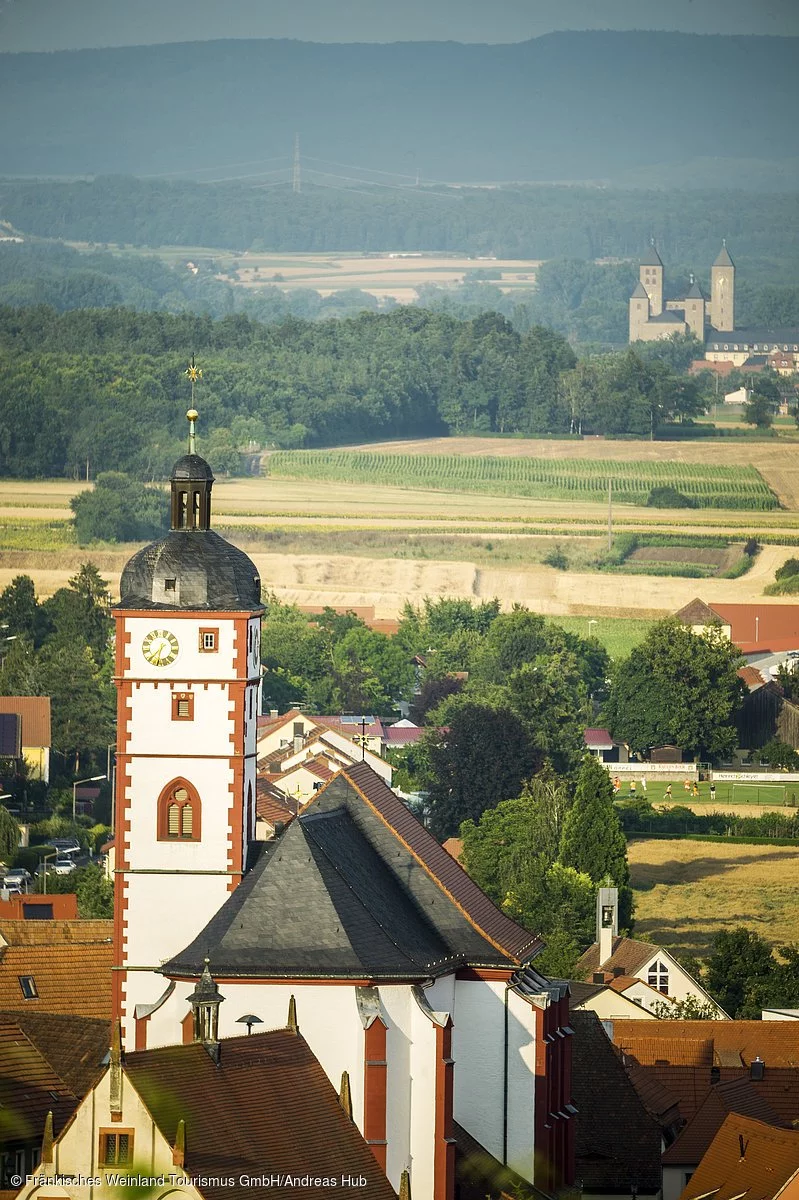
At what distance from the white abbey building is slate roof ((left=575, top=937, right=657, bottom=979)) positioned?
23824 mm

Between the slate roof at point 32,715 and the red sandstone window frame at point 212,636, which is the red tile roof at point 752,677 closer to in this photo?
the slate roof at point 32,715

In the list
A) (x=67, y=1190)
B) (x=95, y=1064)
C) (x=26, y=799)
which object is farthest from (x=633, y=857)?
(x=67, y=1190)

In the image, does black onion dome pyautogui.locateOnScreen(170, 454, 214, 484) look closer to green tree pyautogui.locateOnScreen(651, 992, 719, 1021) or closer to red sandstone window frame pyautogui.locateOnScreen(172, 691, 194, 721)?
red sandstone window frame pyautogui.locateOnScreen(172, 691, 194, 721)

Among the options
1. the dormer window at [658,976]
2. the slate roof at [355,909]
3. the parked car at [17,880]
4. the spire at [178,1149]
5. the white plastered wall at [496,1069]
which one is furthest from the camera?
the parked car at [17,880]

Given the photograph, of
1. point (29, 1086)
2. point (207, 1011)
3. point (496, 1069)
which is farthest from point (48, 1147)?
point (496, 1069)

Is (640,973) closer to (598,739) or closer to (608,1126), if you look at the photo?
(608,1126)

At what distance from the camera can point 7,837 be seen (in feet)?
328

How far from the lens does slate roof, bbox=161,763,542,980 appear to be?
147 ft

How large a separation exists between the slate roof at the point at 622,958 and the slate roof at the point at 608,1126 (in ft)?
60.7

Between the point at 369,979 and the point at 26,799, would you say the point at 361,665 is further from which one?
the point at 369,979

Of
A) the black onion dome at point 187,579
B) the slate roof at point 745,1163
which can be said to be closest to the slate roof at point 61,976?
the black onion dome at point 187,579

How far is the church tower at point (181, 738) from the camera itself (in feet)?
169

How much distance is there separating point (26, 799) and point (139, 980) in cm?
6809

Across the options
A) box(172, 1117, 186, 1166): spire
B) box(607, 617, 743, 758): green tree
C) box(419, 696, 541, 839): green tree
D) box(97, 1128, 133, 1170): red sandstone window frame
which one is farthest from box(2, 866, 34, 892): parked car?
box(172, 1117, 186, 1166): spire
